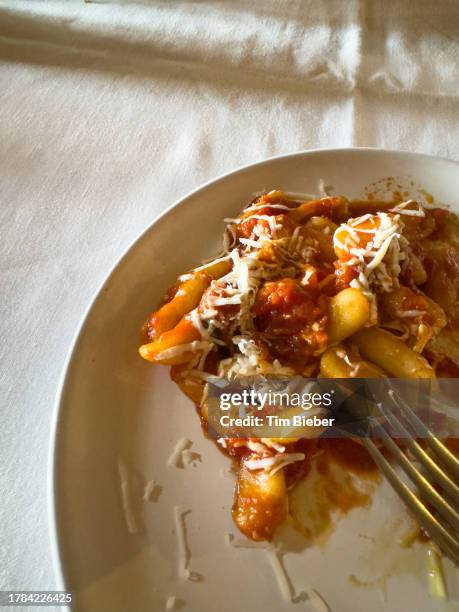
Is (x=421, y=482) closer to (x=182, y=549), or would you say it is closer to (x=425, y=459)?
(x=425, y=459)

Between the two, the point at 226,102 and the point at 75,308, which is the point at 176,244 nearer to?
the point at 75,308

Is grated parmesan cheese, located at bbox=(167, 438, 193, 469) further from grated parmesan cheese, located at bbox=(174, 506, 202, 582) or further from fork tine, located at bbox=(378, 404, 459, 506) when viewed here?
fork tine, located at bbox=(378, 404, 459, 506)

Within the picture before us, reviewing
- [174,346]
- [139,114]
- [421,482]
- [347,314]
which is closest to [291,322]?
[347,314]

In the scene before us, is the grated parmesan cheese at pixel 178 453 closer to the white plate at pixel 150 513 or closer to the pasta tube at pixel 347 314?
the white plate at pixel 150 513

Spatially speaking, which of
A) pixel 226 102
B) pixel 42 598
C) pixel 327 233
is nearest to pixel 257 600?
pixel 42 598

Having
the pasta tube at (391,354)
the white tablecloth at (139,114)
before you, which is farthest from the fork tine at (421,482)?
the white tablecloth at (139,114)

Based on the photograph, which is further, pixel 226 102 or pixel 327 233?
pixel 226 102
